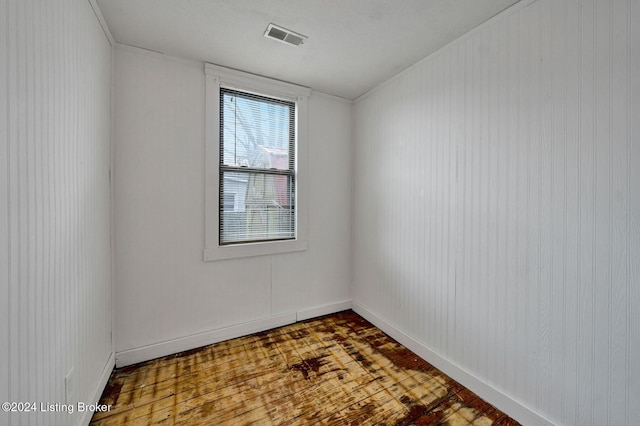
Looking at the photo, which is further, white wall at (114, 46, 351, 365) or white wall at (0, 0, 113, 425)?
white wall at (114, 46, 351, 365)

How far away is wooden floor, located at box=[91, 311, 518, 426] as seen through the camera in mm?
Answer: 1675

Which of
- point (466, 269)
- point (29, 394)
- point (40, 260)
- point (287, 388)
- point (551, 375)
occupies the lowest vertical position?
point (287, 388)

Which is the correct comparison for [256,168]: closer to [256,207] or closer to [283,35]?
[256,207]

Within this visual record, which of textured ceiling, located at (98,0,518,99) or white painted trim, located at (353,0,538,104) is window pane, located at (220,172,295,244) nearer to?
textured ceiling, located at (98,0,518,99)

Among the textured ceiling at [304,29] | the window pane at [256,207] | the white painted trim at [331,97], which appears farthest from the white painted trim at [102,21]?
the white painted trim at [331,97]

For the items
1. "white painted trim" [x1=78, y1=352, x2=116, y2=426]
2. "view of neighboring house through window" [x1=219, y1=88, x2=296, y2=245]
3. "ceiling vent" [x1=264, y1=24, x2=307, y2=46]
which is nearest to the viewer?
"white painted trim" [x1=78, y1=352, x2=116, y2=426]

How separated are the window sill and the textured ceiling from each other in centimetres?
175

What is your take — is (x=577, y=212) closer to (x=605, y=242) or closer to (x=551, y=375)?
(x=605, y=242)

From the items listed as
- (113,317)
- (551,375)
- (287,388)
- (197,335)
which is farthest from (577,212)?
(113,317)

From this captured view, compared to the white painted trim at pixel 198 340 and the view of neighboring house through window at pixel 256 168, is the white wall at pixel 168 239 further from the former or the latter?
the view of neighboring house through window at pixel 256 168

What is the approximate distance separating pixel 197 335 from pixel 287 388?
106cm

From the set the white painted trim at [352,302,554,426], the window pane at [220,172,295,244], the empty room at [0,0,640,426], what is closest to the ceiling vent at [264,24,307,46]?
the empty room at [0,0,640,426]

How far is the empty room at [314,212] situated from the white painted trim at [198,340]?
17mm

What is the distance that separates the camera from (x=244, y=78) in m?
2.62
